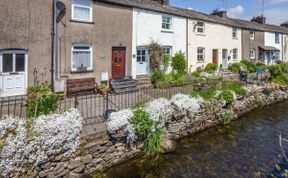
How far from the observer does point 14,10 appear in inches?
472

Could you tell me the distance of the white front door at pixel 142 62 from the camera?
60.6 ft

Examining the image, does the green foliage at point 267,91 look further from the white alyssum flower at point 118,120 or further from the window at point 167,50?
the white alyssum flower at point 118,120

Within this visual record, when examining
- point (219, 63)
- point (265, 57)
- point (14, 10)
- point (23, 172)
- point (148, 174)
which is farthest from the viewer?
point (265, 57)

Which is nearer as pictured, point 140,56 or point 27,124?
point 27,124

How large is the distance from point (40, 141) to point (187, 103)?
263 inches

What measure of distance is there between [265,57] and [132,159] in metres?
33.2

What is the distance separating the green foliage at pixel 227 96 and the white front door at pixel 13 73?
36.1 ft

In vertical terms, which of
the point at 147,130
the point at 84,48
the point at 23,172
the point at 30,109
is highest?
the point at 84,48

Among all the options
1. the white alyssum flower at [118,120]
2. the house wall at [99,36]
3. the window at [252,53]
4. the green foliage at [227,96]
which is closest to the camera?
the white alyssum flower at [118,120]

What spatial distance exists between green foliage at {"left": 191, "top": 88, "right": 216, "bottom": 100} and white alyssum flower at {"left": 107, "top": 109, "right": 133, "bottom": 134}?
4.79m

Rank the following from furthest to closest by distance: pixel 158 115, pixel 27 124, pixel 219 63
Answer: pixel 219 63 → pixel 158 115 → pixel 27 124

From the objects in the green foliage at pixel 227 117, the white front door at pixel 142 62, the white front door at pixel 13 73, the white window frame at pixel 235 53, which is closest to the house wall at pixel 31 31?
the white front door at pixel 13 73

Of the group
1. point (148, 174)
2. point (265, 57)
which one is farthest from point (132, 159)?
point (265, 57)

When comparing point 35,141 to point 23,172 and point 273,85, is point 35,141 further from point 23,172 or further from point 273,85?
point 273,85
